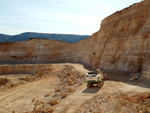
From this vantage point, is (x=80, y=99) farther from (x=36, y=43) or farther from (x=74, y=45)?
(x=36, y=43)

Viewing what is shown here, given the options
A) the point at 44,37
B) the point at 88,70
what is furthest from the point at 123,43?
the point at 44,37

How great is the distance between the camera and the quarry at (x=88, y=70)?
11.0 m

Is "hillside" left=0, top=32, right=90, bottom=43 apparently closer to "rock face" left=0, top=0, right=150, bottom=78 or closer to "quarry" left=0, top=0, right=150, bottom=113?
"quarry" left=0, top=0, right=150, bottom=113

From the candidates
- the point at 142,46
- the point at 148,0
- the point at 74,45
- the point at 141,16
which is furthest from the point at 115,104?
the point at 74,45

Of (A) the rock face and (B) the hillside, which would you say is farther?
(B) the hillside

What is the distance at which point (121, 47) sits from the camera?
22.6 m

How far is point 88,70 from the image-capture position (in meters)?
26.4

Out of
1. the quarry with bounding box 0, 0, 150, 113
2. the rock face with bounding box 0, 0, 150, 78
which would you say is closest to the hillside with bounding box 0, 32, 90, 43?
the quarry with bounding box 0, 0, 150, 113

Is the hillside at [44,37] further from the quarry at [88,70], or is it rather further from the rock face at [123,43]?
the rock face at [123,43]

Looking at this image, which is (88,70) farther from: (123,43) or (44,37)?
(44,37)

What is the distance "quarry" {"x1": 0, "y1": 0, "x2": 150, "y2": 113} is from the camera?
35.9 feet

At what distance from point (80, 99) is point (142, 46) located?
10.6 m

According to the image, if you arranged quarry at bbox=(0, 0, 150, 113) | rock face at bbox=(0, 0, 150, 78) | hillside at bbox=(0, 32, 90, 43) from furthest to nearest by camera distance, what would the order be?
hillside at bbox=(0, 32, 90, 43) → rock face at bbox=(0, 0, 150, 78) → quarry at bbox=(0, 0, 150, 113)

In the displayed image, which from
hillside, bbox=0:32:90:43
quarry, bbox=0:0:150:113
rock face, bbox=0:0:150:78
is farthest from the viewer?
hillside, bbox=0:32:90:43
